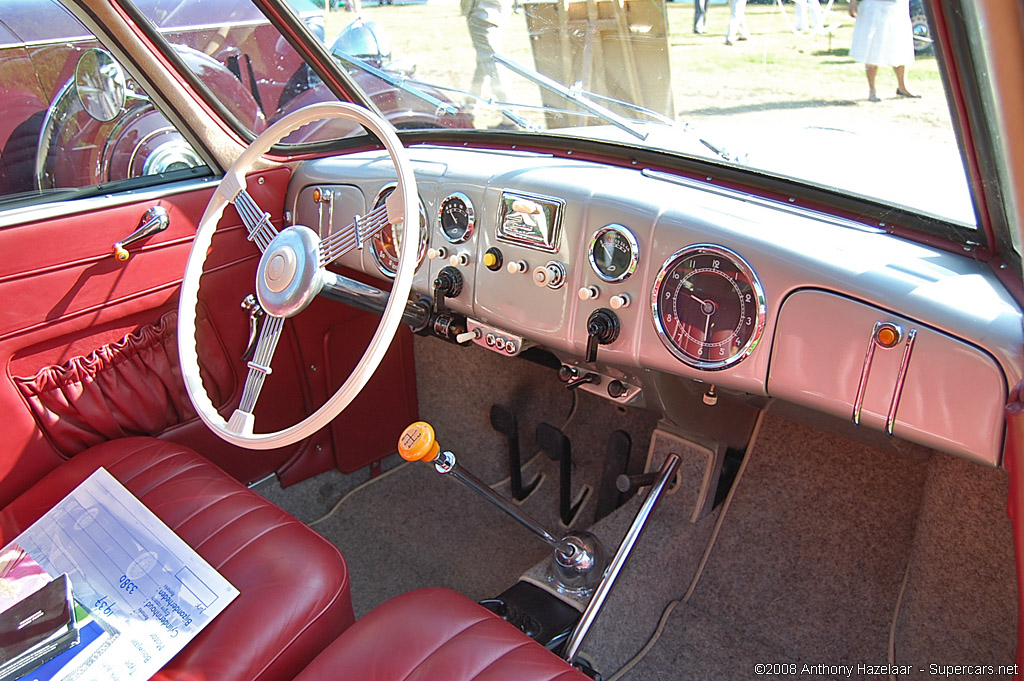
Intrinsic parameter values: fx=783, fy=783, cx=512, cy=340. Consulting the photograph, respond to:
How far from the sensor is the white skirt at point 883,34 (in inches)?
43.6

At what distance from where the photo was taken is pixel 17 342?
1742mm

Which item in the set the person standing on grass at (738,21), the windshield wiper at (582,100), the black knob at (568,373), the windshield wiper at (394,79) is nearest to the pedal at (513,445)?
the black knob at (568,373)

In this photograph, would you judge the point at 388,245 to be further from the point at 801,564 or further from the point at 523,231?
the point at 801,564

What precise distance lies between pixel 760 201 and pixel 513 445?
3.95ft

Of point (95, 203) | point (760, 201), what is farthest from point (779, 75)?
point (95, 203)

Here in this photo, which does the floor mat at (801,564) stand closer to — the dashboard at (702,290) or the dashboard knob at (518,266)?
the dashboard at (702,290)

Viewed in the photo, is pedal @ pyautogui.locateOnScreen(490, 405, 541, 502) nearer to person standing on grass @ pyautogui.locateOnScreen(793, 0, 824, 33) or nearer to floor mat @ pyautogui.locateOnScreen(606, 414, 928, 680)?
floor mat @ pyautogui.locateOnScreen(606, 414, 928, 680)

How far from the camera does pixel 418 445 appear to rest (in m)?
1.45

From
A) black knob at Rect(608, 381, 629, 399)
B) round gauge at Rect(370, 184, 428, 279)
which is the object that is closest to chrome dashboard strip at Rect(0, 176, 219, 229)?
round gauge at Rect(370, 184, 428, 279)

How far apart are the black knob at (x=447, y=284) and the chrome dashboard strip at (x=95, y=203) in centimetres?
73

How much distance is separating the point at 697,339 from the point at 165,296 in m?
1.34

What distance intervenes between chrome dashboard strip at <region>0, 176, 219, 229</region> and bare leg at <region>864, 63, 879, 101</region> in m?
1.60

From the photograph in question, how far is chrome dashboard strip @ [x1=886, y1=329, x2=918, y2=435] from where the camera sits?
47.3 inches

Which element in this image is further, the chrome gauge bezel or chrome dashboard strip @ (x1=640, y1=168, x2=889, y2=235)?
the chrome gauge bezel
